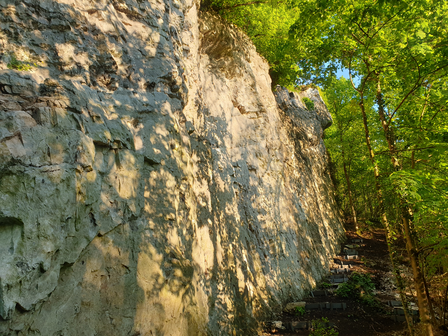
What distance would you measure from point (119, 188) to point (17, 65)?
2.30 meters

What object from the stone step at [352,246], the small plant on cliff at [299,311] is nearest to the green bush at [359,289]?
Result: the small plant on cliff at [299,311]

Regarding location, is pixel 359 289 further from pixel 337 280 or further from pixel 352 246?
pixel 352 246

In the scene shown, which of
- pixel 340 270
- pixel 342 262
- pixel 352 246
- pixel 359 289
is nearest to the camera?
pixel 359 289

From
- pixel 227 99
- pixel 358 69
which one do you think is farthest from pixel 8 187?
pixel 227 99

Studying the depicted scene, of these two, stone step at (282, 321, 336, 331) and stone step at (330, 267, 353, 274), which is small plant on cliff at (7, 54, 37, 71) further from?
stone step at (330, 267, 353, 274)

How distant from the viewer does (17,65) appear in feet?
14.1

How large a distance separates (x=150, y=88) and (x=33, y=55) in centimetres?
205

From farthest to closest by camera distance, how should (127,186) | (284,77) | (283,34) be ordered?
(284,77)
(283,34)
(127,186)

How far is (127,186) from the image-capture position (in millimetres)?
4863

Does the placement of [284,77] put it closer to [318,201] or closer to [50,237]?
[318,201]

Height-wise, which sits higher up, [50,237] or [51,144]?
[51,144]

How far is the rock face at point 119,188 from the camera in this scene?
346 centimetres

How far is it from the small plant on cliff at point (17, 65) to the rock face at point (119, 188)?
2 centimetres

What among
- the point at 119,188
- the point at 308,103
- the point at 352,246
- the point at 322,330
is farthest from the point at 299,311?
the point at 308,103
